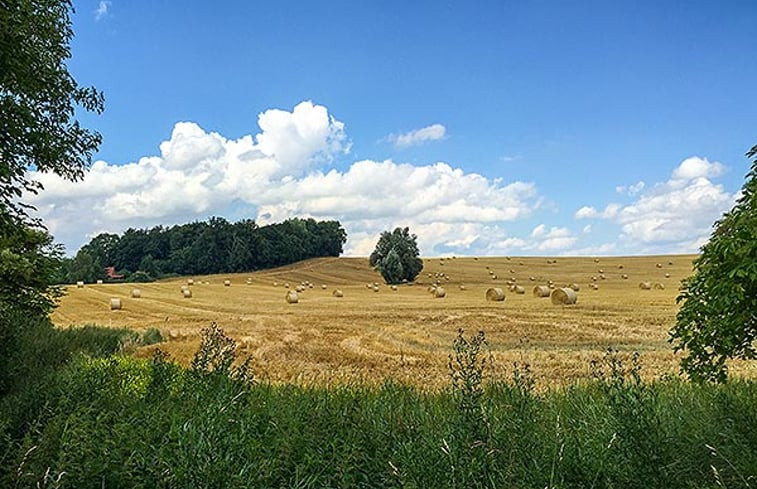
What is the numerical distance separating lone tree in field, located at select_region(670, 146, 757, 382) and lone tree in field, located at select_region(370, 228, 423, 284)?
5472 centimetres

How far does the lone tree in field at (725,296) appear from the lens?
484 centimetres

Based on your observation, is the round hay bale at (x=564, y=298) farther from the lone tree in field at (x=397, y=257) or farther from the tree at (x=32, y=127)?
the lone tree in field at (x=397, y=257)

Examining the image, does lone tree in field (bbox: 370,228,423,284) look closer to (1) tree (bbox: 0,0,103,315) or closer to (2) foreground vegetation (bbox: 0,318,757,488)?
(1) tree (bbox: 0,0,103,315)

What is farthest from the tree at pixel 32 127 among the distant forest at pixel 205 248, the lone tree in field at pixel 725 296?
the distant forest at pixel 205 248

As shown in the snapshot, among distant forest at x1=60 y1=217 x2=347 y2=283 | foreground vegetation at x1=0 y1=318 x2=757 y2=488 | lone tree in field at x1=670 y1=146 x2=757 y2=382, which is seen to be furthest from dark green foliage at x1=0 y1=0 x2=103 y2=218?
distant forest at x1=60 y1=217 x2=347 y2=283

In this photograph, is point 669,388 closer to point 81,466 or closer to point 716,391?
point 716,391

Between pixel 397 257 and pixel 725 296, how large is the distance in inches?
2200

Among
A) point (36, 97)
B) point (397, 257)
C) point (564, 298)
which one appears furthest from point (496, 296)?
point (36, 97)

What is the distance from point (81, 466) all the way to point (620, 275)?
56.3m

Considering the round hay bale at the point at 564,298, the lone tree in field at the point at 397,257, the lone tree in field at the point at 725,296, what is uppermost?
the lone tree in field at the point at 397,257

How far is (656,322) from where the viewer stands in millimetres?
22500

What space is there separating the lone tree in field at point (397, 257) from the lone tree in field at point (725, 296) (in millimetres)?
Answer: 54722

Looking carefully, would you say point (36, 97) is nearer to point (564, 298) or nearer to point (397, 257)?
point (564, 298)

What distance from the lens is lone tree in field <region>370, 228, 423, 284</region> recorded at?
60.6 m
